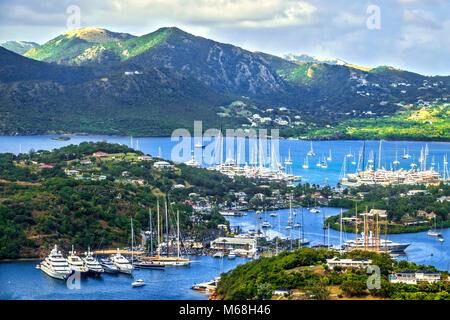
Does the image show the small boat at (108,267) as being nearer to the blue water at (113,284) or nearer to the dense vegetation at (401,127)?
the blue water at (113,284)

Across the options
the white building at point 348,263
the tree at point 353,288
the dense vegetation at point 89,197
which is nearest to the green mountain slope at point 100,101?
the dense vegetation at point 89,197

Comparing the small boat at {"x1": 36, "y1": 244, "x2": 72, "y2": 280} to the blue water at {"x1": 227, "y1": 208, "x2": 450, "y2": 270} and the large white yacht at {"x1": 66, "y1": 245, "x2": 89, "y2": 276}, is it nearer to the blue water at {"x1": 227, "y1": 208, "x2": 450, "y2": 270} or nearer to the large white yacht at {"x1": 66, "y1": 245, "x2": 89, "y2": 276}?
the large white yacht at {"x1": 66, "y1": 245, "x2": 89, "y2": 276}

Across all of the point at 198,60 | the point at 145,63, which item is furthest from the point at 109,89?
the point at 198,60

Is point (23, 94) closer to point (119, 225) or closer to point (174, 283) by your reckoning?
point (119, 225)

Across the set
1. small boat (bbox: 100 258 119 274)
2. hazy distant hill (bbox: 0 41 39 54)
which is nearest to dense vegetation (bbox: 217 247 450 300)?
small boat (bbox: 100 258 119 274)
